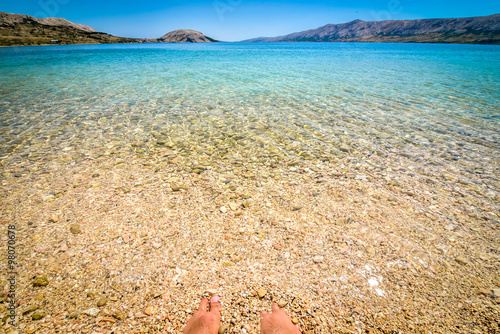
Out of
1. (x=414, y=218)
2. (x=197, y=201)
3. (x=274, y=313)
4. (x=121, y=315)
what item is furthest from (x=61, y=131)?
(x=414, y=218)

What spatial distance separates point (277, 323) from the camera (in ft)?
9.95

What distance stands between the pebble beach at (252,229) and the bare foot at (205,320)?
120 millimetres

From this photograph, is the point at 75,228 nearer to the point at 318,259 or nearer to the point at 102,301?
the point at 102,301

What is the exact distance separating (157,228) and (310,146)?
19.8ft

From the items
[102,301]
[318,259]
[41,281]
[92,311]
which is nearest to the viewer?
[92,311]

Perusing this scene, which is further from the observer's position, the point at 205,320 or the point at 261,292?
the point at 261,292

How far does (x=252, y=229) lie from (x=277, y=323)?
195 centimetres

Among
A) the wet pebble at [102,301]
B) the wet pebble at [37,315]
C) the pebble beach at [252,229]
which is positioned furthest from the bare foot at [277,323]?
the wet pebble at [37,315]

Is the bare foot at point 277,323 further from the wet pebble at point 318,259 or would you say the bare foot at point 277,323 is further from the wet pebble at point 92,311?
the wet pebble at point 92,311

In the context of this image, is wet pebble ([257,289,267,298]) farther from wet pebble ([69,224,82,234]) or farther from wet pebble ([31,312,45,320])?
wet pebble ([69,224,82,234])

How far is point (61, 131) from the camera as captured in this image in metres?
9.48

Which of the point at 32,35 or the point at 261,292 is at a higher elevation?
the point at 32,35

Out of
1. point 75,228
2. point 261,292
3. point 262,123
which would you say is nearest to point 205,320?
point 261,292

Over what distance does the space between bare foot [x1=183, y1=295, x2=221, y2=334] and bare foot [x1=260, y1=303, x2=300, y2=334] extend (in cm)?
64
